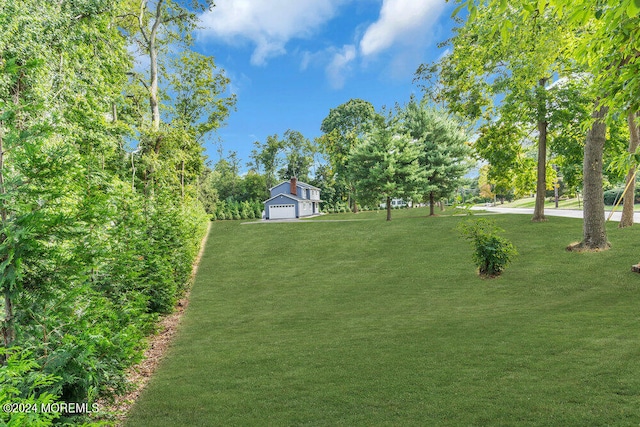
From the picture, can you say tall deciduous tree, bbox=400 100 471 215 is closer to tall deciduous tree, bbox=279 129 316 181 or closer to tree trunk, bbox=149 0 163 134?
tree trunk, bbox=149 0 163 134

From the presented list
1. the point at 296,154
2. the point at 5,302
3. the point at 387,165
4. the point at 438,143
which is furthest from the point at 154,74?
the point at 296,154

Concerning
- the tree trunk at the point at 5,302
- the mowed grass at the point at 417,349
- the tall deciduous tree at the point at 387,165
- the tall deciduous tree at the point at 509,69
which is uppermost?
the tall deciduous tree at the point at 509,69

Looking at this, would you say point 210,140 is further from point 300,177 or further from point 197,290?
point 300,177

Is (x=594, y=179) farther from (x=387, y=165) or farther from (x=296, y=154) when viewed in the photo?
(x=296, y=154)

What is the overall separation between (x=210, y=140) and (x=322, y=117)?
32438 mm

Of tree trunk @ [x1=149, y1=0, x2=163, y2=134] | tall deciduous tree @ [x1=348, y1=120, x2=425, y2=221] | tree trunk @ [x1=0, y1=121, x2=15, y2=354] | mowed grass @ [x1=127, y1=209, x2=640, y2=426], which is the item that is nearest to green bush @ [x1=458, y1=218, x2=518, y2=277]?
mowed grass @ [x1=127, y1=209, x2=640, y2=426]

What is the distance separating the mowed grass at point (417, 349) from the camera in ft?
14.9

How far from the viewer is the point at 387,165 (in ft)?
96.5

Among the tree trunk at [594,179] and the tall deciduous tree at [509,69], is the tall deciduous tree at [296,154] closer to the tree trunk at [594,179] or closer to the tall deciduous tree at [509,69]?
the tall deciduous tree at [509,69]

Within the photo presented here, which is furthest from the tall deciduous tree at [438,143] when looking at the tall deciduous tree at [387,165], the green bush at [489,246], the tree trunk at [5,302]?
the tree trunk at [5,302]

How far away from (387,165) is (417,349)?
24.1 m

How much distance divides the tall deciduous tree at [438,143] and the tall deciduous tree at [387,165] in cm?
148

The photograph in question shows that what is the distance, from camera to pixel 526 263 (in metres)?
13.7

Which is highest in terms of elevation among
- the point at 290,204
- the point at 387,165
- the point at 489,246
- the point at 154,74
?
the point at 154,74
